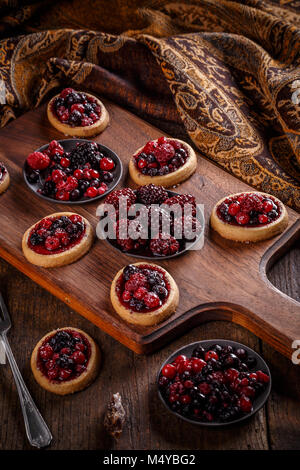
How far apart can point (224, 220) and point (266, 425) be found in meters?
1.29

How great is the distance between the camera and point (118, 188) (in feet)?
13.2

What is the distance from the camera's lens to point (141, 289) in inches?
126

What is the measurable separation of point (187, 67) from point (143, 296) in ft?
6.31

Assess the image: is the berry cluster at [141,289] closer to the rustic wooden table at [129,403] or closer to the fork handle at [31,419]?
the rustic wooden table at [129,403]

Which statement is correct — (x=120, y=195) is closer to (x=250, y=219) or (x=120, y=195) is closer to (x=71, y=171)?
(x=71, y=171)

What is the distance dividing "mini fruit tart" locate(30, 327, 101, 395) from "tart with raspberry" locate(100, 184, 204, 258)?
0.68 meters

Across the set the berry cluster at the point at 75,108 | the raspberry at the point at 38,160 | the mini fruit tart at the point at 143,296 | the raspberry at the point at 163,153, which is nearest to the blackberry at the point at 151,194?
the raspberry at the point at 163,153

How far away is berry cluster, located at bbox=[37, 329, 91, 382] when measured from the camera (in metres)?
3.02

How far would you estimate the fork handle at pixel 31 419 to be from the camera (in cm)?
281

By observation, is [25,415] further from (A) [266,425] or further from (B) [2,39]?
(B) [2,39]

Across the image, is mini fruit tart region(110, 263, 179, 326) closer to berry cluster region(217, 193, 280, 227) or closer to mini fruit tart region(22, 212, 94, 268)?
mini fruit tart region(22, 212, 94, 268)

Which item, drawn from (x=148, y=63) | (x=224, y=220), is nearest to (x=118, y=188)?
(x=224, y=220)

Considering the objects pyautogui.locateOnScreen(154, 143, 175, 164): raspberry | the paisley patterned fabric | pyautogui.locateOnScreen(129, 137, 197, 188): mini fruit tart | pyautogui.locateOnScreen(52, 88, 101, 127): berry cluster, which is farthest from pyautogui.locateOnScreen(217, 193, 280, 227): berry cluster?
pyautogui.locateOnScreen(52, 88, 101, 127): berry cluster

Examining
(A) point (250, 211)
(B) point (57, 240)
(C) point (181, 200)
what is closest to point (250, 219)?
(A) point (250, 211)
